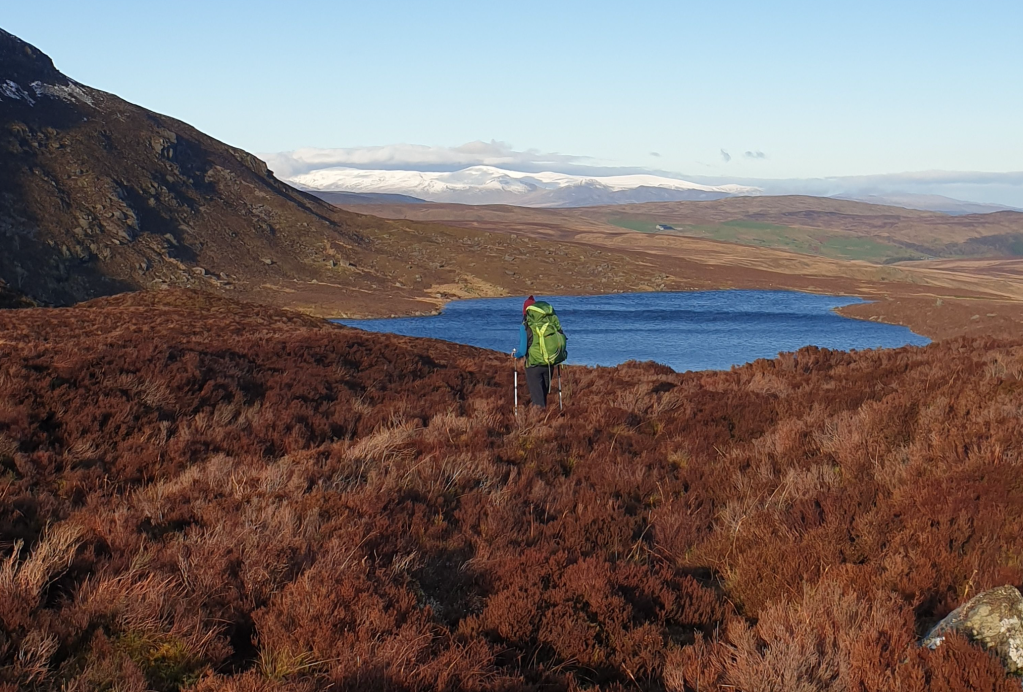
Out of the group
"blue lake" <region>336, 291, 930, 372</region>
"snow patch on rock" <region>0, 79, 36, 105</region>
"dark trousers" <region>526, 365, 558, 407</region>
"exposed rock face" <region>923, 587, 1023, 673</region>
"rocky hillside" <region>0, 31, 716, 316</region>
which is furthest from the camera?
"snow patch on rock" <region>0, 79, 36, 105</region>

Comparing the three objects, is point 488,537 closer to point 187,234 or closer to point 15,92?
point 187,234

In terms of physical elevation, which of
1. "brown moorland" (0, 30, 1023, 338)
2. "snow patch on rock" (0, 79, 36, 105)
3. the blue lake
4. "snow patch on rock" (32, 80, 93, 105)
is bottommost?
the blue lake

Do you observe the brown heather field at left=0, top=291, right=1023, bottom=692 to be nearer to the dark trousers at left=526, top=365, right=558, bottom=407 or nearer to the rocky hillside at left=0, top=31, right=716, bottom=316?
the dark trousers at left=526, top=365, right=558, bottom=407

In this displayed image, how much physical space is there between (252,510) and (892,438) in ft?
23.5

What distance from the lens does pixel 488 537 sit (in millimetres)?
6586

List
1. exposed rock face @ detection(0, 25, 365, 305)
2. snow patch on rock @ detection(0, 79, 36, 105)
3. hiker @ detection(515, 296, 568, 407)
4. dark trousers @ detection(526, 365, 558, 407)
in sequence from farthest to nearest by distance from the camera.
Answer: snow patch on rock @ detection(0, 79, 36, 105)
exposed rock face @ detection(0, 25, 365, 305)
dark trousers @ detection(526, 365, 558, 407)
hiker @ detection(515, 296, 568, 407)

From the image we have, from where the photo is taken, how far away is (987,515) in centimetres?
628

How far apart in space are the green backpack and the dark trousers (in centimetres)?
19

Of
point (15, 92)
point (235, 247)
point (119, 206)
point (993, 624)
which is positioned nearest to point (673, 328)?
point (235, 247)

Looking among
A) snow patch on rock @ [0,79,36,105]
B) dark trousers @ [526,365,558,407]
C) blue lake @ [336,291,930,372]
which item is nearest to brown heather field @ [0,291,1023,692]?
dark trousers @ [526,365,558,407]

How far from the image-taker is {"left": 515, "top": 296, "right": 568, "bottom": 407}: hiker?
1302 cm

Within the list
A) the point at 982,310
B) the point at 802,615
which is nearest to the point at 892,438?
the point at 802,615

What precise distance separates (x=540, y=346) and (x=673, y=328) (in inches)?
2068

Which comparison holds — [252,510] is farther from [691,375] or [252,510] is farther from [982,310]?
[982,310]
